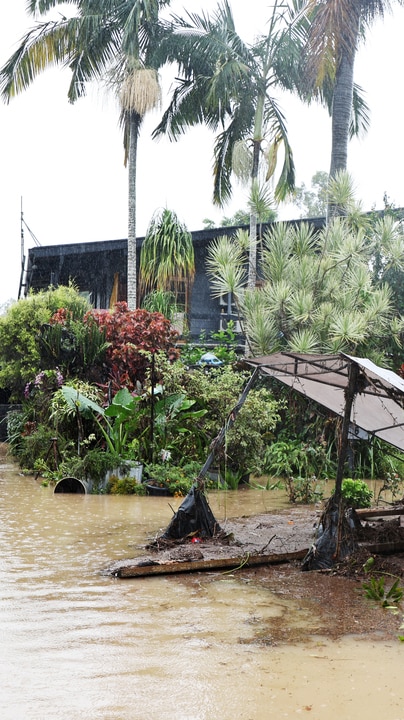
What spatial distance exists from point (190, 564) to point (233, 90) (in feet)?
52.3

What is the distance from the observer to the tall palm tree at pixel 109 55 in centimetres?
1911

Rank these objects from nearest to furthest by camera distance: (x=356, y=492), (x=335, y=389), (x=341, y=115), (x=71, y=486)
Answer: (x=335, y=389)
(x=356, y=492)
(x=71, y=486)
(x=341, y=115)

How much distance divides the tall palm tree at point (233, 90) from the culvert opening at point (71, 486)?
37.6 feet

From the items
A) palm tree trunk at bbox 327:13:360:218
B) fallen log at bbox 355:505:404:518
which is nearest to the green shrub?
fallen log at bbox 355:505:404:518

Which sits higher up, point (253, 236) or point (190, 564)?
point (253, 236)

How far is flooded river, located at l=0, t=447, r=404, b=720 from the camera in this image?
3.82 meters

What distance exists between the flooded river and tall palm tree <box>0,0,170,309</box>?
44.3 ft

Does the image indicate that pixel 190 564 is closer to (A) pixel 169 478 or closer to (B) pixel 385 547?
(B) pixel 385 547

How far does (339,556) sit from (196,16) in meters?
18.0

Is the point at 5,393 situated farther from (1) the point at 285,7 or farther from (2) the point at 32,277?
(1) the point at 285,7

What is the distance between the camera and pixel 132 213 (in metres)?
20.0

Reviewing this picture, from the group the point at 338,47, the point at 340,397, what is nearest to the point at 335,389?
the point at 340,397

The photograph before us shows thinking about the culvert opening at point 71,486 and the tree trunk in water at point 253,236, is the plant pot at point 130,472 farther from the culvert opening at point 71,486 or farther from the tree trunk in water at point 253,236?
the tree trunk in water at point 253,236

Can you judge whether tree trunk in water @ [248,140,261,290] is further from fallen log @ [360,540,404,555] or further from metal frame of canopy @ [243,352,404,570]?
fallen log @ [360,540,404,555]
